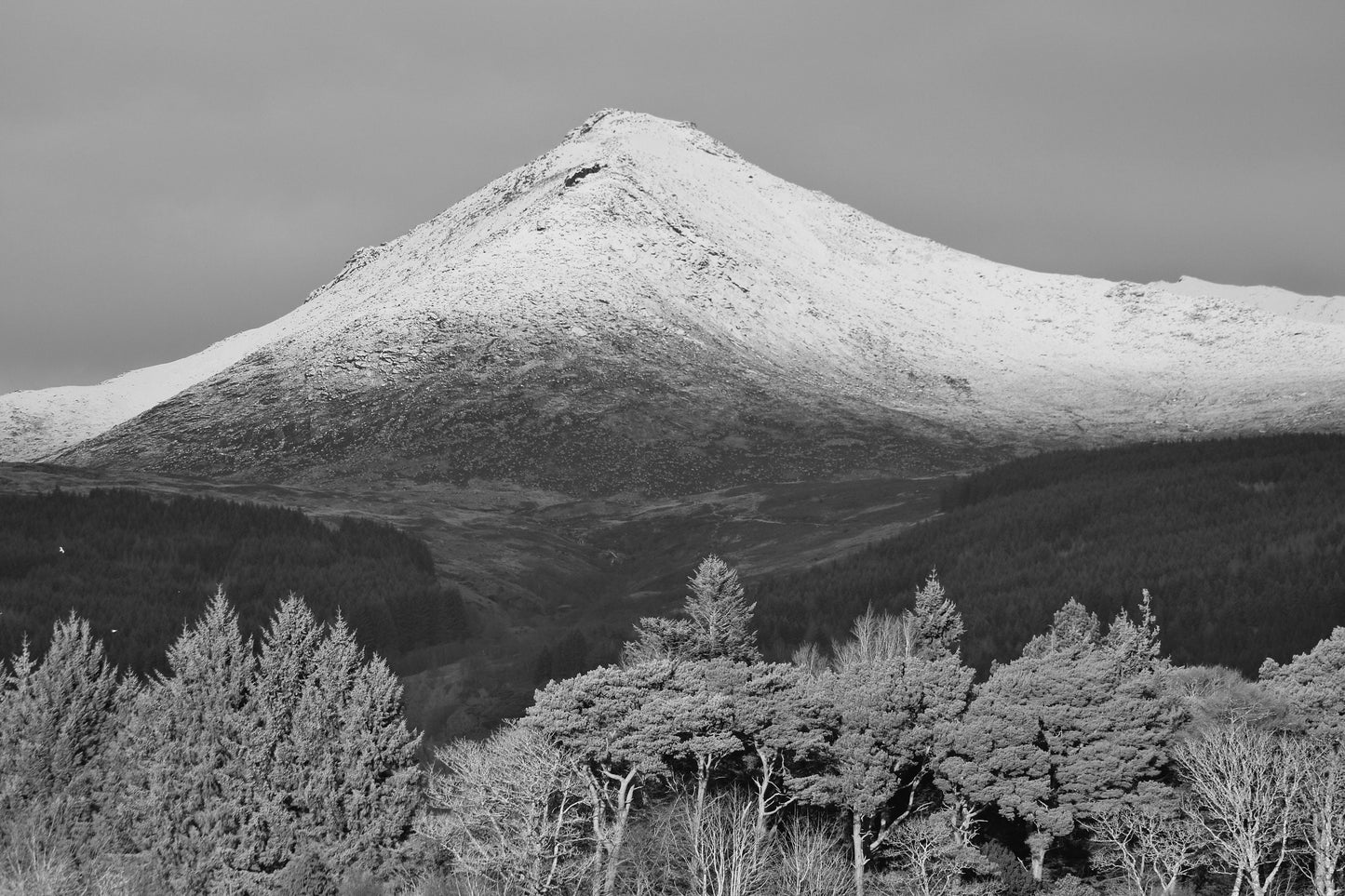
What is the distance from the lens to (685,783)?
2761 inches

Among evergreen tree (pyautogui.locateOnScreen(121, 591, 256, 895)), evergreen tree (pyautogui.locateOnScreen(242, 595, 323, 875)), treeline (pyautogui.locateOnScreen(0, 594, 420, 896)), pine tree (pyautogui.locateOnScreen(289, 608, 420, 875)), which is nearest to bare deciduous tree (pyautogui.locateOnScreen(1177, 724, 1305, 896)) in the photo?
pine tree (pyautogui.locateOnScreen(289, 608, 420, 875))

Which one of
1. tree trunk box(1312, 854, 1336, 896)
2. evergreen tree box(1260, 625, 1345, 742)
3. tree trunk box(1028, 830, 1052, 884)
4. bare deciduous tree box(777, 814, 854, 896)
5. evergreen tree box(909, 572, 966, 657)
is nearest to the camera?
bare deciduous tree box(777, 814, 854, 896)

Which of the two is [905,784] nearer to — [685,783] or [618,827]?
[685,783]

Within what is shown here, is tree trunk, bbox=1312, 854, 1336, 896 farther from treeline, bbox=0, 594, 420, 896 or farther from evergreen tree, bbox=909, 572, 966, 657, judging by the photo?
evergreen tree, bbox=909, 572, 966, 657

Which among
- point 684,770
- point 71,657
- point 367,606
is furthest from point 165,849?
point 367,606

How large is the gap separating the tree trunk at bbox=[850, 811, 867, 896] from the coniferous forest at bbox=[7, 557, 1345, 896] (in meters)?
0.17

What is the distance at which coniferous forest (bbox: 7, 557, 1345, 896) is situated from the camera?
62938 millimetres

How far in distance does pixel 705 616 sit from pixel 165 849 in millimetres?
51109

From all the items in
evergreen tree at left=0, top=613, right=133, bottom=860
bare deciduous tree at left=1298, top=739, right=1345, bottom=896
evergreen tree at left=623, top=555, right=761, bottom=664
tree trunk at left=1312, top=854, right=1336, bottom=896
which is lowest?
tree trunk at left=1312, top=854, right=1336, bottom=896

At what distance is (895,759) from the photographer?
2849 inches

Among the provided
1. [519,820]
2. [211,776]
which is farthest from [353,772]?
[519,820]

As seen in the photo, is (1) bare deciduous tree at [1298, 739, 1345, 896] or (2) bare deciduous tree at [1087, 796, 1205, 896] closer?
(1) bare deciduous tree at [1298, 739, 1345, 896]

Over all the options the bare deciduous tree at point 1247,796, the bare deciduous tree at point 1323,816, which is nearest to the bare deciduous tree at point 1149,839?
the bare deciduous tree at point 1247,796

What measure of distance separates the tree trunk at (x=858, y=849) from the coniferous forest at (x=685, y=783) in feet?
0.57
